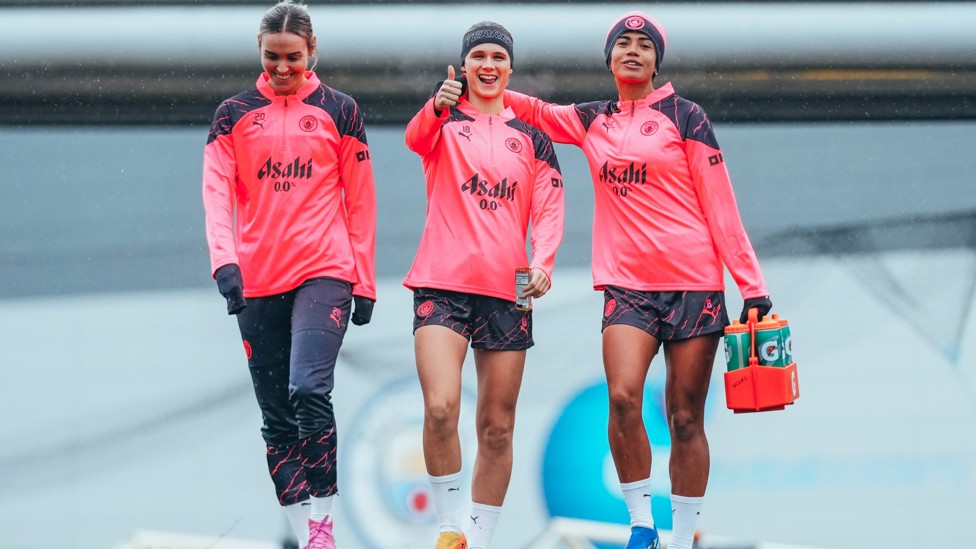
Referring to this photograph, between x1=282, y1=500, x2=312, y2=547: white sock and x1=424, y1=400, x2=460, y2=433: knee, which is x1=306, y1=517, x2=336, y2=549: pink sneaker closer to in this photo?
x1=282, y1=500, x2=312, y2=547: white sock

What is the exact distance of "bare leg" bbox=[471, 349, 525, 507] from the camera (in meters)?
3.95

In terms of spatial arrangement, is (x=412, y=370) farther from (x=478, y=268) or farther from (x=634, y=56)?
(x=634, y=56)

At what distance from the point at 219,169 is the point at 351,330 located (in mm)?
1678

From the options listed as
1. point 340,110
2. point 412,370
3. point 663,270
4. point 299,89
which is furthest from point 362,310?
point 412,370

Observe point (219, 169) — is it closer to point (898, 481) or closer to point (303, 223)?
point (303, 223)

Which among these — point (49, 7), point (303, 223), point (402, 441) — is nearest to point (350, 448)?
point (402, 441)

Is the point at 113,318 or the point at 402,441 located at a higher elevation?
the point at 113,318

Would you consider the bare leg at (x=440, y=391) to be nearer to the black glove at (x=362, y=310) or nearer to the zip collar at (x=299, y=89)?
the black glove at (x=362, y=310)

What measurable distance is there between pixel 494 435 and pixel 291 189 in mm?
1044

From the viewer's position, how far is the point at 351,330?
219 inches

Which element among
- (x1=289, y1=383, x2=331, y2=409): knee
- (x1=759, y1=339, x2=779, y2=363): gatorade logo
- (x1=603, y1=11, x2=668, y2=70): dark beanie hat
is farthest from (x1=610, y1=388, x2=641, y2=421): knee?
(x1=603, y1=11, x2=668, y2=70): dark beanie hat

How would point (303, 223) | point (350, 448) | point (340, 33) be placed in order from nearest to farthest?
1. point (303, 223)
2. point (340, 33)
3. point (350, 448)

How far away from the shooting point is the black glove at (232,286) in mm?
3785

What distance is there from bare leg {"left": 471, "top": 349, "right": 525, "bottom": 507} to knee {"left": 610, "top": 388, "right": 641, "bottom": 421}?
31 cm
